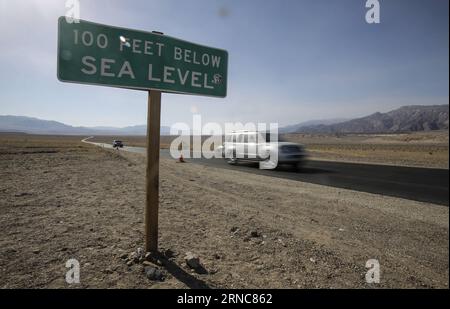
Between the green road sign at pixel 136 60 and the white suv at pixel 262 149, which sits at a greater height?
the green road sign at pixel 136 60

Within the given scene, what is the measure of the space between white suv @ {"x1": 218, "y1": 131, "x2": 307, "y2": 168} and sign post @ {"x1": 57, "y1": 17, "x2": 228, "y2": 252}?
10.6 m

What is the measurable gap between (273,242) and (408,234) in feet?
7.98

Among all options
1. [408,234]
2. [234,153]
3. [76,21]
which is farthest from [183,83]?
[234,153]

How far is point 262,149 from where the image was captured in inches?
570

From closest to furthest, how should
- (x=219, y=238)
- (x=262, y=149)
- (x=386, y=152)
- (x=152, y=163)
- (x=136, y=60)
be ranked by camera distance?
(x=136, y=60) < (x=152, y=163) < (x=219, y=238) < (x=262, y=149) < (x=386, y=152)

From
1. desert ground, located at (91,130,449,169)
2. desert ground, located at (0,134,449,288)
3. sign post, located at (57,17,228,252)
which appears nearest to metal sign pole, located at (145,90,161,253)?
sign post, located at (57,17,228,252)

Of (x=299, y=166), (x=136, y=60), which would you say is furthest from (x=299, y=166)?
(x=136, y=60)

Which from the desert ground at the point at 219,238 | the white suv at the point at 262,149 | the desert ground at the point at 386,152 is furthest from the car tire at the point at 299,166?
the desert ground at the point at 219,238

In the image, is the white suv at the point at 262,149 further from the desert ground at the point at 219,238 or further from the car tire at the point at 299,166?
the desert ground at the point at 219,238

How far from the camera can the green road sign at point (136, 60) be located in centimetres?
262

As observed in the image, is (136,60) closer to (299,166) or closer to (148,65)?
(148,65)

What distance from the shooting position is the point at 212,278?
9.34ft

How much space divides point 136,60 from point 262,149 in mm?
11949

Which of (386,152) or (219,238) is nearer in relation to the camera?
(219,238)
